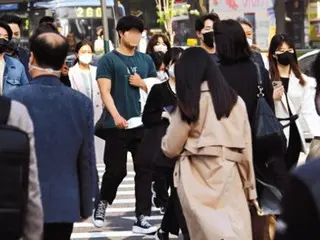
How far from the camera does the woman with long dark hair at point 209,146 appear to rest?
440 centimetres

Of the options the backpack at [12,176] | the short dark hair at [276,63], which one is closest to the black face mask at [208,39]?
the short dark hair at [276,63]

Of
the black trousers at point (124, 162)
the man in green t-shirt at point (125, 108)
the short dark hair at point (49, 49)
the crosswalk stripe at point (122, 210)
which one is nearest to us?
the short dark hair at point (49, 49)

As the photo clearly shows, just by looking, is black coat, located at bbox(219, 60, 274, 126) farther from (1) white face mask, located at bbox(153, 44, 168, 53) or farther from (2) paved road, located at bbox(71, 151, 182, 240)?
(1) white face mask, located at bbox(153, 44, 168, 53)

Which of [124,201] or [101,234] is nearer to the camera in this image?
[101,234]

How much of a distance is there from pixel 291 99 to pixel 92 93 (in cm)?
318

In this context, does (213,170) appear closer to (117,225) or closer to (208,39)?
(208,39)

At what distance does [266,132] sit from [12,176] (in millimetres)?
2278

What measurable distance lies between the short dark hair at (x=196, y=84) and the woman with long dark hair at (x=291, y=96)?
56.1 inches

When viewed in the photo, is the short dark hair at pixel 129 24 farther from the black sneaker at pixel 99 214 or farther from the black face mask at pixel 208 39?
the black sneaker at pixel 99 214

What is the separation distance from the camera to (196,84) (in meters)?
4.38

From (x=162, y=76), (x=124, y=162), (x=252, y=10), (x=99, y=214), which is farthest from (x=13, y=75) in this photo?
(x=252, y=10)

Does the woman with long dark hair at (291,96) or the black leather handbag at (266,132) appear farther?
the woman with long dark hair at (291,96)

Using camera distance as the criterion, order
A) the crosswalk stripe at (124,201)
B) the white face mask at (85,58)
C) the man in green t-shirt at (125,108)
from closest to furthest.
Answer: the man in green t-shirt at (125,108)
the crosswalk stripe at (124,201)
the white face mask at (85,58)

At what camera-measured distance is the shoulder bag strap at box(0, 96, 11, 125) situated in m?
3.11
